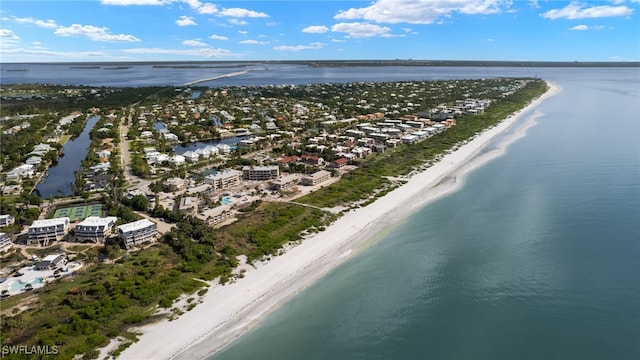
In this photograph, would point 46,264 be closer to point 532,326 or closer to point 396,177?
point 532,326

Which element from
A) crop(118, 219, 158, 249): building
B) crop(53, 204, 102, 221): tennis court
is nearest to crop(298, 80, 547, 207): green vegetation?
crop(118, 219, 158, 249): building

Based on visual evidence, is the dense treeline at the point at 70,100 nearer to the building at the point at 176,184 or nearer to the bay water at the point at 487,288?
the building at the point at 176,184

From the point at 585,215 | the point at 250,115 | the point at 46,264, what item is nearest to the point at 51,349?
the point at 46,264

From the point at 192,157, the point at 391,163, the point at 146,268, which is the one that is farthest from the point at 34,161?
the point at 391,163

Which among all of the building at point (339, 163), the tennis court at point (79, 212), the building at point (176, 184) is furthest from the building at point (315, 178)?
the tennis court at point (79, 212)

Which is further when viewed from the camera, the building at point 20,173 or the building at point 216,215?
the building at point 20,173
